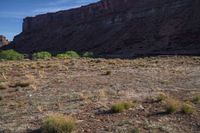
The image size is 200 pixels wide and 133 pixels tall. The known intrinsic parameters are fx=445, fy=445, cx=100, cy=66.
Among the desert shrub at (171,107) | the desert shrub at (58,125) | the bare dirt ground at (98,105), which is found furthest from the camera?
the desert shrub at (171,107)

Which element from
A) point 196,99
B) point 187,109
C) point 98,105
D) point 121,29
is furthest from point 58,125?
point 121,29

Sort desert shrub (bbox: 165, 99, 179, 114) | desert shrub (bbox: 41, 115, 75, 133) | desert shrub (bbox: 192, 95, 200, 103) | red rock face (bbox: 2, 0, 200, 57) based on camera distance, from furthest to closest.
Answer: red rock face (bbox: 2, 0, 200, 57) → desert shrub (bbox: 192, 95, 200, 103) → desert shrub (bbox: 165, 99, 179, 114) → desert shrub (bbox: 41, 115, 75, 133)

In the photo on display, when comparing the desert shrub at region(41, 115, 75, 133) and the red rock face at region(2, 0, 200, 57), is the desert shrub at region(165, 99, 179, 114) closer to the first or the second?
the desert shrub at region(41, 115, 75, 133)

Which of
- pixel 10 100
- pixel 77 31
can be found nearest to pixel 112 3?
pixel 77 31

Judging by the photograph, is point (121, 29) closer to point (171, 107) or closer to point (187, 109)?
point (171, 107)

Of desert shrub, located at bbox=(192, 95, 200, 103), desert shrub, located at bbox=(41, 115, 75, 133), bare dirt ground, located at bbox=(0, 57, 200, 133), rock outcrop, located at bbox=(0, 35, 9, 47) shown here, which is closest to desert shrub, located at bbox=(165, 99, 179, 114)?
bare dirt ground, located at bbox=(0, 57, 200, 133)

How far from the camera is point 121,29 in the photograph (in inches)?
4309

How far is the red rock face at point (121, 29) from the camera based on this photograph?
85.2 meters

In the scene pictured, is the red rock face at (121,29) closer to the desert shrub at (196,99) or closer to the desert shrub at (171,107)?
the desert shrub at (196,99)

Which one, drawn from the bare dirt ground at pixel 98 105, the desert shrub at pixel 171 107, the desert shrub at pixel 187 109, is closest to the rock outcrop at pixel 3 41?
the bare dirt ground at pixel 98 105

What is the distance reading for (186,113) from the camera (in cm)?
1298

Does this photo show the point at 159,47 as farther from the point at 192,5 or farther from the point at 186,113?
the point at 186,113

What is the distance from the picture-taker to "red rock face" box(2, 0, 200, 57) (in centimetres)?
8525

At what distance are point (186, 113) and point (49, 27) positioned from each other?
141182 mm
